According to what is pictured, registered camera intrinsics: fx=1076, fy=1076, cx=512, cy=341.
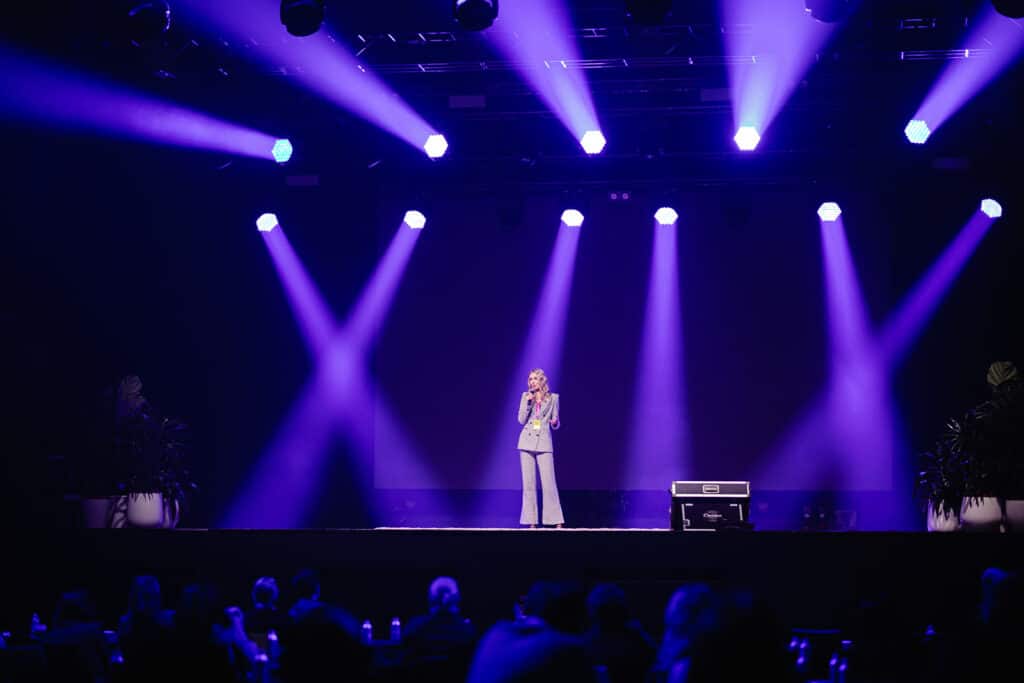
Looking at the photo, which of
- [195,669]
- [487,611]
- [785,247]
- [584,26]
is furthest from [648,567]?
[785,247]

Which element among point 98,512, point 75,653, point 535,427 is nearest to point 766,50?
point 535,427

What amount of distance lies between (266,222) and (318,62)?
332 centimetres

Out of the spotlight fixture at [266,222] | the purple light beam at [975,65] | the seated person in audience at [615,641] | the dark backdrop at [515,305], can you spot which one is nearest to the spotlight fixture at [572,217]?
the dark backdrop at [515,305]

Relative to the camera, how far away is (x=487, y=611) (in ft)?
23.6

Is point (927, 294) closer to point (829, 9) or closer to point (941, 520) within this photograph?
point (941, 520)

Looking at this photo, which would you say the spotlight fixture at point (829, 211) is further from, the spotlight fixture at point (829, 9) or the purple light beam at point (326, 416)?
the spotlight fixture at point (829, 9)

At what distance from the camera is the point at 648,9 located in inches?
269

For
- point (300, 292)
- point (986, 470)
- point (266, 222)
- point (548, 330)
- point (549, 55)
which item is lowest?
point (986, 470)

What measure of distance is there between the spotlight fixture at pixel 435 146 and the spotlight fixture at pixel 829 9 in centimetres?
431

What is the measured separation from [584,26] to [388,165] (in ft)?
11.3

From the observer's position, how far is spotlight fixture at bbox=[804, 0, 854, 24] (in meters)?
6.83

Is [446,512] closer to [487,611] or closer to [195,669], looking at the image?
[487,611]

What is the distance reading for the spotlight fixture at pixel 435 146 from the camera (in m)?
10.3

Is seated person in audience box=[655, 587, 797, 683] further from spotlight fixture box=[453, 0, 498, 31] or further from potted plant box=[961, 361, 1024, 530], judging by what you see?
potted plant box=[961, 361, 1024, 530]
